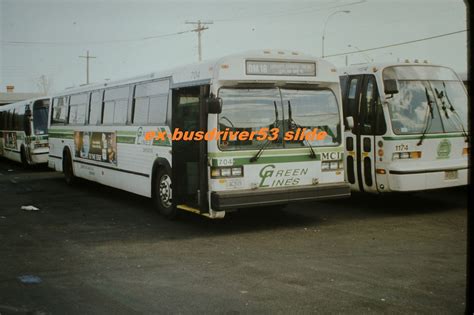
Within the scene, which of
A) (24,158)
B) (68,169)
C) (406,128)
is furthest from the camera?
(24,158)

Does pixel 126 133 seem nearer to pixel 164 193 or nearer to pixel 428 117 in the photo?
pixel 164 193

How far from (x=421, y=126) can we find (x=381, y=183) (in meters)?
1.29

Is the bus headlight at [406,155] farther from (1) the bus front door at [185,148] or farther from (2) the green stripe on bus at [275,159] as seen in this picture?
(1) the bus front door at [185,148]

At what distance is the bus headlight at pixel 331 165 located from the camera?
9.91 metres

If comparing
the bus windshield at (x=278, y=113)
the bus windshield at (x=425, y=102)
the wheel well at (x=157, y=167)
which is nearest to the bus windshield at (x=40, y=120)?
the wheel well at (x=157, y=167)

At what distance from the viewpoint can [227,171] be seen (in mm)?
9141

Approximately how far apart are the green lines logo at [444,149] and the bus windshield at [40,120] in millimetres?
16589

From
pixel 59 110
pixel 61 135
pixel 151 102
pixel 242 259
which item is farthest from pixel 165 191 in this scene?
pixel 59 110

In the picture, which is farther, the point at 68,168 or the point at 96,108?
the point at 68,168

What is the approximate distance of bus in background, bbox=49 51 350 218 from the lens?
9.17 meters

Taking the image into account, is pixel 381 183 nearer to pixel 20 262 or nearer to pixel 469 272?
pixel 20 262

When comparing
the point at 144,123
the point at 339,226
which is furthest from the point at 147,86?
the point at 339,226

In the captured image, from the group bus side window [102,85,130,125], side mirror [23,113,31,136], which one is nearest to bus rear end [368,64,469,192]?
bus side window [102,85,130,125]

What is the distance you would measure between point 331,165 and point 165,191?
309 cm
